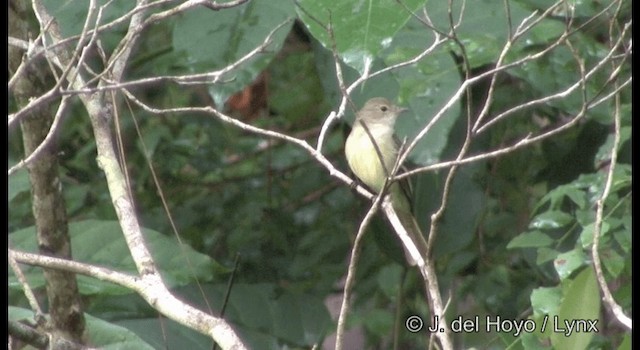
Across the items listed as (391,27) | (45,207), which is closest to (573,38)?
(391,27)

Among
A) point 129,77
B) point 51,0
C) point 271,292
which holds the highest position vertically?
point 51,0

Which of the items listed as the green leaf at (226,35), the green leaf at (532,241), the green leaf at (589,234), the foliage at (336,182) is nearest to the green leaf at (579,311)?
the foliage at (336,182)

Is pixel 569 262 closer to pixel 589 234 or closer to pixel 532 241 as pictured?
pixel 589 234

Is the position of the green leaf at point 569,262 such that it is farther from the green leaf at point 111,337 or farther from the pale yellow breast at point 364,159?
the pale yellow breast at point 364,159

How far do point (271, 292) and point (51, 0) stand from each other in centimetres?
149

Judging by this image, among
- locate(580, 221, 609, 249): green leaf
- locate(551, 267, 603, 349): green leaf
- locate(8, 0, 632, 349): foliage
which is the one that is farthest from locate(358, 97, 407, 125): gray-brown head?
locate(551, 267, 603, 349): green leaf

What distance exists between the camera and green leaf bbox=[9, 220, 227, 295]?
11.7 ft

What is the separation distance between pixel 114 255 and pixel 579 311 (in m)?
1.81

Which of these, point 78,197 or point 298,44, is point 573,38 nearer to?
point 298,44

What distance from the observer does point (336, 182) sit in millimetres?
5246

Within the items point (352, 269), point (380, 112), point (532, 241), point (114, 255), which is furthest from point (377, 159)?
point (352, 269)

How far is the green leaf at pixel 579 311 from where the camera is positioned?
2445mm

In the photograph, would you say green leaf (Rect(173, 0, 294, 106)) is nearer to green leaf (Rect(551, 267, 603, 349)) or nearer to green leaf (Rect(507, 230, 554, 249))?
green leaf (Rect(507, 230, 554, 249))

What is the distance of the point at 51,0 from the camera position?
3439 millimetres
